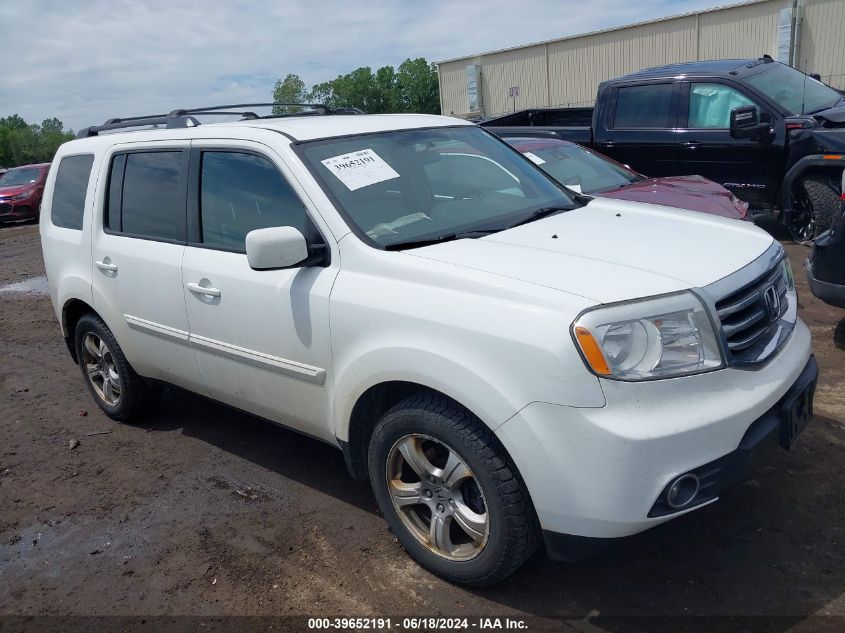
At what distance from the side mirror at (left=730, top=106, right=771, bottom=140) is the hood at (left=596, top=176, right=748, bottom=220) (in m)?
1.20

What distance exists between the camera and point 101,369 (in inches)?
205

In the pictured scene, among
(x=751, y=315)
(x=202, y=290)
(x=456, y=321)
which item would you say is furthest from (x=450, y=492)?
(x=202, y=290)

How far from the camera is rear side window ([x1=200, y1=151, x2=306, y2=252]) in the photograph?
11.8 feet

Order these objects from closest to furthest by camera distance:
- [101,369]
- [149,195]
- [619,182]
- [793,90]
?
[149,195]
[101,369]
[619,182]
[793,90]

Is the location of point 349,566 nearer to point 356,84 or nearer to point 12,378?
point 12,378

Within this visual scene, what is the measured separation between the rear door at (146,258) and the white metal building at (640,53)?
83.9 ft

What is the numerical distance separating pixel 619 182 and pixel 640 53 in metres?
26.2

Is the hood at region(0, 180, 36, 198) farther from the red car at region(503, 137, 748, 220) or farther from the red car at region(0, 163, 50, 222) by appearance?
the red car at region(503, 137, 748, 220)

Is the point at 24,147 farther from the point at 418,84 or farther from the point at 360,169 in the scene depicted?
the point at 360,169

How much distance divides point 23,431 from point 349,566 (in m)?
3.15

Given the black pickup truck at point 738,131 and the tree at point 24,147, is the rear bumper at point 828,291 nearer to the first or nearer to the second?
the black pickup truck at point 738,131

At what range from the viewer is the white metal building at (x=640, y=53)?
2544 cm

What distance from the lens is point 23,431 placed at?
534cm

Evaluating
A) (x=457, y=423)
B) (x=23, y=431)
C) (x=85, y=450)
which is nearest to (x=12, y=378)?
(x=23, y=431)
